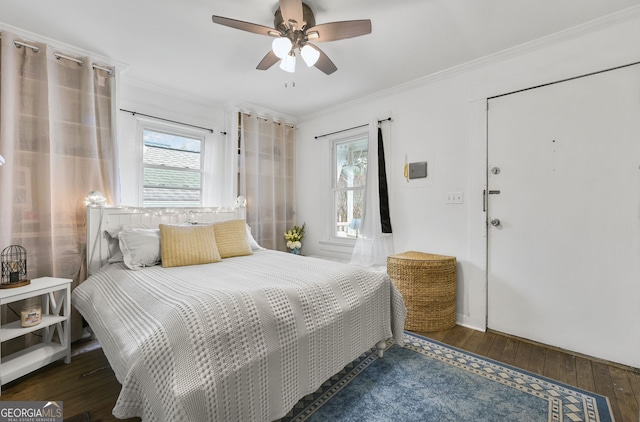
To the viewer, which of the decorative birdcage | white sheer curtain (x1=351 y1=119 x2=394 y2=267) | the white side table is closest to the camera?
the white side table

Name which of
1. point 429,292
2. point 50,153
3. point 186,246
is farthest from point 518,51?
point 50,153

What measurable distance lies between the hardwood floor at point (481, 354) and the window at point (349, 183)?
5.82ft

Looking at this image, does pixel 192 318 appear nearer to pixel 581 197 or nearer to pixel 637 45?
pixel 581 197

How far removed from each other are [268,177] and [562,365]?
3363 millimetres

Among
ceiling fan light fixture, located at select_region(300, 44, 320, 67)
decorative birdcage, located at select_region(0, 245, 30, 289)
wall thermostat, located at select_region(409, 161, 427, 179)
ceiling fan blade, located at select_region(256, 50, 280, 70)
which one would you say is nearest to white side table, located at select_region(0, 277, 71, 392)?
decorative birdcage, located at select_region(0, 245, 30, 289)

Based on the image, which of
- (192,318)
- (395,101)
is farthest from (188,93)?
(192,318)

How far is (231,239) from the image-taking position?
8.46ft

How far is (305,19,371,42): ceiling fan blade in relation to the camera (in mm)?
1671

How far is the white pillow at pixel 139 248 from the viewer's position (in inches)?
81.7

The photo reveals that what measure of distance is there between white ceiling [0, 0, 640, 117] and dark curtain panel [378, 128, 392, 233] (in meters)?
0.73

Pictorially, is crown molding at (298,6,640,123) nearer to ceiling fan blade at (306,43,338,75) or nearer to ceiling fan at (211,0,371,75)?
ceiling fan blade at (306,43,338,75)

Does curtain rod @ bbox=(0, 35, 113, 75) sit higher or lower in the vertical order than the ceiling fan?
higher

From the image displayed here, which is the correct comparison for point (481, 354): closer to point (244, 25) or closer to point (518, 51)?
point (518, 51)

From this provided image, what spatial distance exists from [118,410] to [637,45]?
3538 millimetres
